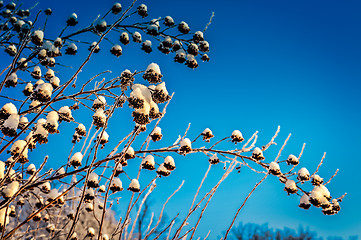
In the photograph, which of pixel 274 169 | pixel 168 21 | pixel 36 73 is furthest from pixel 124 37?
pixel 274 169

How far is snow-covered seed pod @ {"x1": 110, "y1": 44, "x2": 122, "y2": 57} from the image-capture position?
9.20 ft

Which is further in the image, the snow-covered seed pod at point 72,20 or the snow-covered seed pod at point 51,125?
the snow-covered seed pod at point 72,20

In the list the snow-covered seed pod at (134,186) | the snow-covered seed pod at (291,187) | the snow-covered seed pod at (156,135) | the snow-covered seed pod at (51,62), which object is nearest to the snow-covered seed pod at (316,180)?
the snow-covered seed pod at (291,187)

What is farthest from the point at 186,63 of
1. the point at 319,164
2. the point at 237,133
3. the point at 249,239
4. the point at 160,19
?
the point at 249,239

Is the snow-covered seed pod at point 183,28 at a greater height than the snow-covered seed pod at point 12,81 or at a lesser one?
greater

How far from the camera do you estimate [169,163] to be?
7.87ft

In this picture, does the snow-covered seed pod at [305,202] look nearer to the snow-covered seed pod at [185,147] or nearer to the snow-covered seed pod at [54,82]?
the snow-covered seed pod at [185,147]

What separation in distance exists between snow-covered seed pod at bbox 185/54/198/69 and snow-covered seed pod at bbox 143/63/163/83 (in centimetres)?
97

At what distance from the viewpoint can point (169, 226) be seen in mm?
1897

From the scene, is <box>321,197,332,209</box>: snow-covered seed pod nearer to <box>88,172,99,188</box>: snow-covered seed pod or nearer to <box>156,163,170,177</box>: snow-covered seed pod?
<box>156,163,170,177</box>: snow-covered seed pod

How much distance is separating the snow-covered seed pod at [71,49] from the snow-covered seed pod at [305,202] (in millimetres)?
2792

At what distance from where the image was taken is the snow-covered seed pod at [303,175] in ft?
8.03

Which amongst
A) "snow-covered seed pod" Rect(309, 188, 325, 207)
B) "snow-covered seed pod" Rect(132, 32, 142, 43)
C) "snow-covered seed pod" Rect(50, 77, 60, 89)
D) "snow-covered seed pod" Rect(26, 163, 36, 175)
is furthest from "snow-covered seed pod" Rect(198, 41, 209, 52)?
"snow-covered seed pod" Rect(26, 163, 36, 175)

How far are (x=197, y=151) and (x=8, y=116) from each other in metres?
1.61
